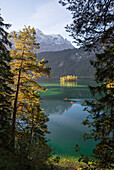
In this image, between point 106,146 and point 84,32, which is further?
point 84,32

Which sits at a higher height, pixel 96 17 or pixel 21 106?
pixel 96 17

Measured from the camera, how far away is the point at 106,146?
11.0 feet

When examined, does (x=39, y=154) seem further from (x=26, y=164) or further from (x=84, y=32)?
(x=84, y=32)

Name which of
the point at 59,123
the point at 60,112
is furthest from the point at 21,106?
the point at 60,112

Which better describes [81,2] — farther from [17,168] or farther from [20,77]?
[20,77]

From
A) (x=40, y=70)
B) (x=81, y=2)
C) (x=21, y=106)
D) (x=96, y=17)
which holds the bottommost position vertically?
(x=21, y=106)

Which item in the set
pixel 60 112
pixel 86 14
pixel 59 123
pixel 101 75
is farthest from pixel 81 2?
pixel 60 112

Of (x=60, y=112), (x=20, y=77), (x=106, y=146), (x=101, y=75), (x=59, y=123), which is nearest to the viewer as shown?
(x=106, y=146)

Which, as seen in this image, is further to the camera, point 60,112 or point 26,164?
point 60,112

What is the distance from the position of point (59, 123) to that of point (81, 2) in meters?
35.7

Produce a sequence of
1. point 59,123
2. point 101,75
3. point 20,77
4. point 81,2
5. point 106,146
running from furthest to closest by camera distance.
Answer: point 59,123, point 20,77, point 101,75, point 81,2, point 106,146

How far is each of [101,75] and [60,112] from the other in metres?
43.0

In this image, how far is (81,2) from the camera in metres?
4.28

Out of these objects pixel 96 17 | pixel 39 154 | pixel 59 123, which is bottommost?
pixel 59 123
